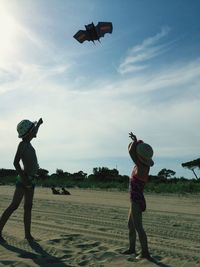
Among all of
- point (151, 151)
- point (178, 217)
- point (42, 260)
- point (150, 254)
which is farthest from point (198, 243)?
point (178, 217)

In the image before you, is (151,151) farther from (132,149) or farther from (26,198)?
(26,198)

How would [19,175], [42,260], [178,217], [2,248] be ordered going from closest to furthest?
[42,260]
[2,248]
[19,175]
[178,217]

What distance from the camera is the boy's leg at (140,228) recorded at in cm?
729

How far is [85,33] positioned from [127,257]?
7.79 m

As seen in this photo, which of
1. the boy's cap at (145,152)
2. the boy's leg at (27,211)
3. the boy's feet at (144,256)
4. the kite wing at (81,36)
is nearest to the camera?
the boy's feet at (144,256)

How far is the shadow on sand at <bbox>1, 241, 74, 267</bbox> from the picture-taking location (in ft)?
23.0

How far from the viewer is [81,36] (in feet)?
44.8

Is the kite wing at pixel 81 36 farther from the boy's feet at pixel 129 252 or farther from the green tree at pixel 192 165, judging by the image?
the green tree at pixel 192 165

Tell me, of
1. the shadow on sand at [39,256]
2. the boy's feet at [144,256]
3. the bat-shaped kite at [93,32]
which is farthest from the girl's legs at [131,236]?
the bat-shaped kite at [93,32]

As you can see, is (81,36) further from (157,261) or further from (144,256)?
(157,261)

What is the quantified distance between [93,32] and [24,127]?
5724mm

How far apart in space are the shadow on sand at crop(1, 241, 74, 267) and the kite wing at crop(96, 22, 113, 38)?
686cm

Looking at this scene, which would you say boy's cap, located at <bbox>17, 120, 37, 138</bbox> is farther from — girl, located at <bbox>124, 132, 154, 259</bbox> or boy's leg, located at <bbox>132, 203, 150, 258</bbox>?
boy's leg, located at <bbox>132, 203, 150, 258</bbox>

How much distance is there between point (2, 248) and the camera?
26.0 feet
